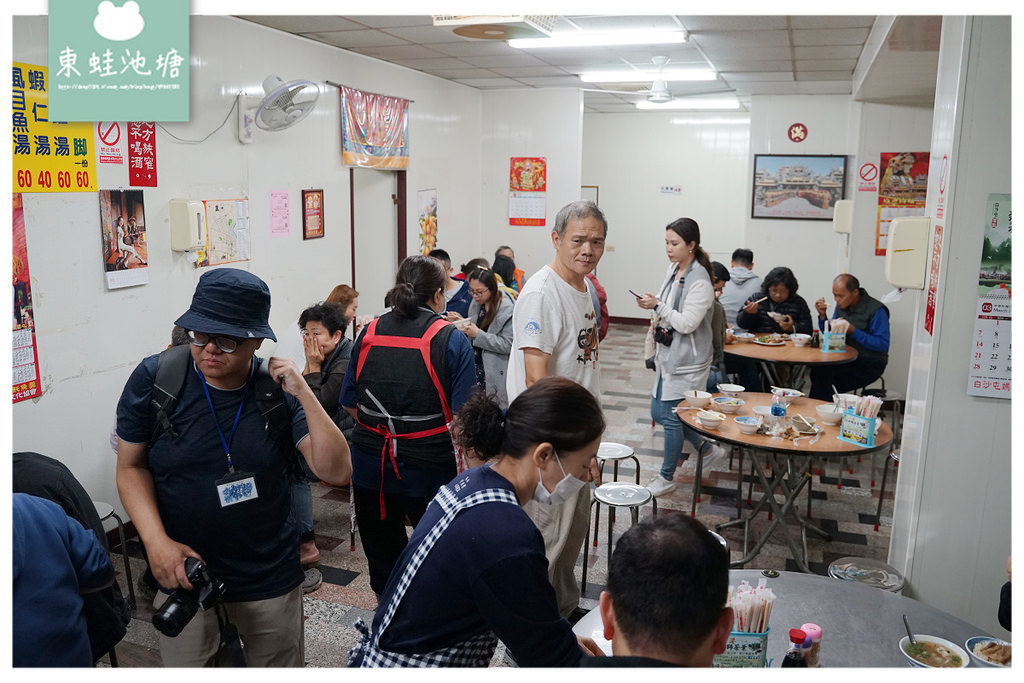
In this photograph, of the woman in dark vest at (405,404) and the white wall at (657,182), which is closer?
the woman in dark vest at (405,404)

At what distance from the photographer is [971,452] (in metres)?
2.89

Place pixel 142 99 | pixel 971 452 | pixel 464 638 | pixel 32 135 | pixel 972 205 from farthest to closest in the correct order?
pixel 32 135 → pixel 971 452 → pixel 972 205 → pixel 464 638 → pixel 142 99

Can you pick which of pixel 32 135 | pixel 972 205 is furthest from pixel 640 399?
pixel 32 135

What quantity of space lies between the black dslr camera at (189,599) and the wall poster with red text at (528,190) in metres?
7.01

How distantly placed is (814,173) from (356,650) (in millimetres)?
7914

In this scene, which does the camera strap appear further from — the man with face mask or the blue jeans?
the blue jeans

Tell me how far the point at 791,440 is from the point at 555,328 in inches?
A: 57.7

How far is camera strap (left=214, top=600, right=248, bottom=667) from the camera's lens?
2057 millimetres

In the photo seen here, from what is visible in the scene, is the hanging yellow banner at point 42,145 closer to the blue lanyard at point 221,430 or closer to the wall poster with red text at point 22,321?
the wall poster with red text at point 22,321

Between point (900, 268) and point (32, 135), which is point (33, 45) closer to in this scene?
point (32, 135)

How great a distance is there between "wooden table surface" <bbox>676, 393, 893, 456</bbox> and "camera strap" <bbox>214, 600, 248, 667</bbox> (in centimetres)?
242

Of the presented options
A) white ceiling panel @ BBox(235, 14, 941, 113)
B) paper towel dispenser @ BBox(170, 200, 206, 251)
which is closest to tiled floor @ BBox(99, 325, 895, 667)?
paper towel dispenser @ BBox(170, 200, 206, 251)

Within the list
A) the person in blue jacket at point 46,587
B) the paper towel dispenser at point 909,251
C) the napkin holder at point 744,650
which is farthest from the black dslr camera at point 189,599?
the paper towel dispenser at point 909,251

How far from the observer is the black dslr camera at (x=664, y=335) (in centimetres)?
453
